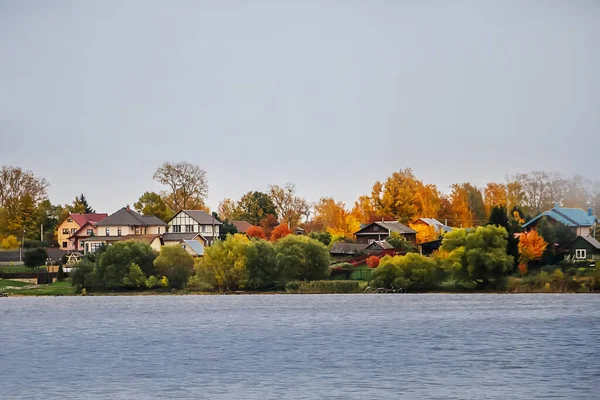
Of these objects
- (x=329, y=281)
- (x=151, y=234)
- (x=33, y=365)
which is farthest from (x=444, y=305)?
(x=151, y=234)

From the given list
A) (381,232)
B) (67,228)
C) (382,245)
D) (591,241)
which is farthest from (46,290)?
(591,241)

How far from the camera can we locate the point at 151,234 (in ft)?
481

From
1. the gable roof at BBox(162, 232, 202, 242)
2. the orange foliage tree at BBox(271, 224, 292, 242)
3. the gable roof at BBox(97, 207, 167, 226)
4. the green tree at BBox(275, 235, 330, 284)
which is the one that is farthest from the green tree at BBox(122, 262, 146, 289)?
the gable roof at BBox(97, 207, 167, 226)

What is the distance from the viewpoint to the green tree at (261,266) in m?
101

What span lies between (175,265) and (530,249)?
35.9 metres

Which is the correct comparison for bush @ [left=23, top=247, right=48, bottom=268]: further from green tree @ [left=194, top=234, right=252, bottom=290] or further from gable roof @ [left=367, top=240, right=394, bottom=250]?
gable roof @ [left=367, top=240, right=394, bottom=250]

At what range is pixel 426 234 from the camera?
13238 centimetres

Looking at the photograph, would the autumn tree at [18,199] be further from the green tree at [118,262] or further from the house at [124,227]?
the green tree at [118,262]

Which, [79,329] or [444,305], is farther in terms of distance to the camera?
[444,305]

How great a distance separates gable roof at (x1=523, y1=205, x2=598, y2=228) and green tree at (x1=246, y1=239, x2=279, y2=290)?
28130 millimetres

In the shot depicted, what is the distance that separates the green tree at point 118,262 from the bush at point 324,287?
1606 centimetres

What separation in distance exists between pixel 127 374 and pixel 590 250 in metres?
69.1

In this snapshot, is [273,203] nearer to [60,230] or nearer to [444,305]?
[60,230]

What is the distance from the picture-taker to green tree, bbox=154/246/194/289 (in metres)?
104
